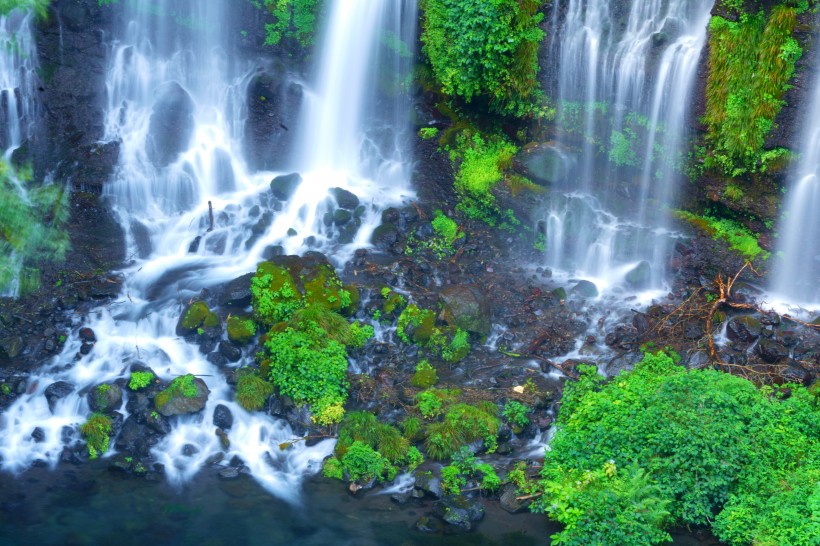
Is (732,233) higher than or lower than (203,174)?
lower

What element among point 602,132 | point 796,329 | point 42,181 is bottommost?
point 796,329

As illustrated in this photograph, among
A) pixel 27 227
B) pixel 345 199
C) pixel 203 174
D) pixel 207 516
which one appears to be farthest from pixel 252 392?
pixel 203 174

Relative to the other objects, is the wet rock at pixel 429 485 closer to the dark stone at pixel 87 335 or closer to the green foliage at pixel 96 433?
the green foliage at pixel 96 433

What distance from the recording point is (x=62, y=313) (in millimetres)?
14672

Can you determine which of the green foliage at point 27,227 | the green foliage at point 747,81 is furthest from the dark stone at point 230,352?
the green foliage at point 747,81

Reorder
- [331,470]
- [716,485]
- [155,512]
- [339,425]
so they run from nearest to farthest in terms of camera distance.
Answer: [716,485]
[155,512]
[331,470]
[339,425]

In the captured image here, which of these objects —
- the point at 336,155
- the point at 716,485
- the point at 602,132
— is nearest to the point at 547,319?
the point at 602,132

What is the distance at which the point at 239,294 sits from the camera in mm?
14688

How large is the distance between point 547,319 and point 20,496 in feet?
30.8

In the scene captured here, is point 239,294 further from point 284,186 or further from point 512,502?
point 512,502

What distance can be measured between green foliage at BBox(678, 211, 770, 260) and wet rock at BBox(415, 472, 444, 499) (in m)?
8.24

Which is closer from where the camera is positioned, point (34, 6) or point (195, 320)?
point (195, 320)

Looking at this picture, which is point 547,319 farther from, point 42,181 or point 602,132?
point 42,181

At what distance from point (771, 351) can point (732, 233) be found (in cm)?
317
